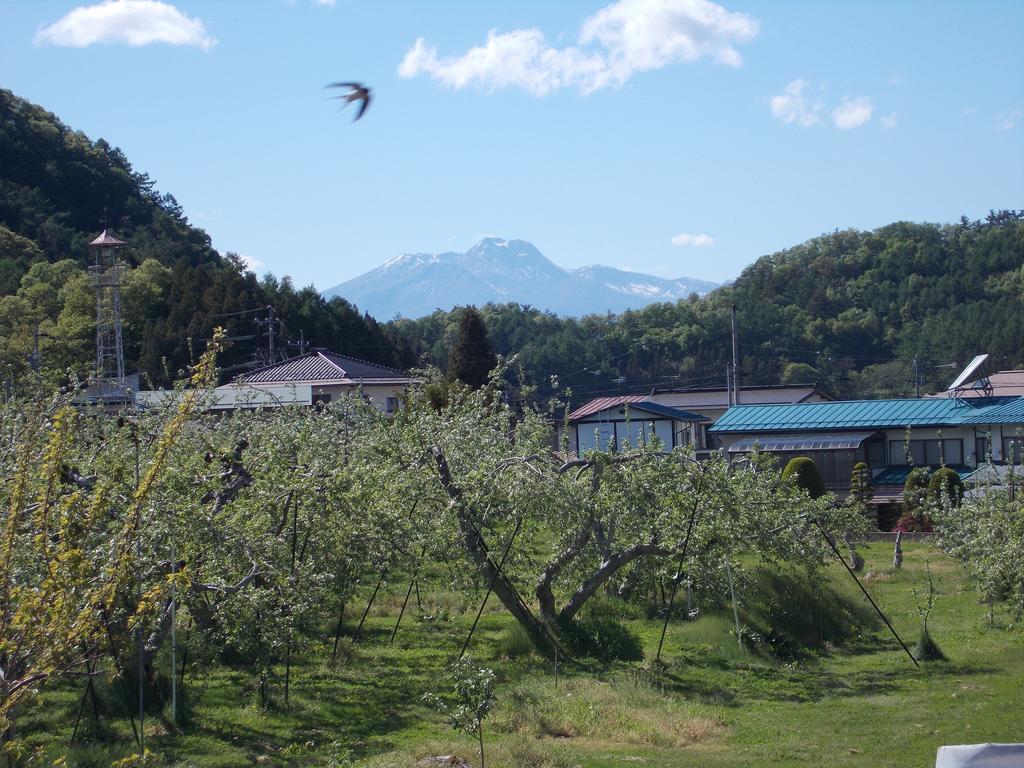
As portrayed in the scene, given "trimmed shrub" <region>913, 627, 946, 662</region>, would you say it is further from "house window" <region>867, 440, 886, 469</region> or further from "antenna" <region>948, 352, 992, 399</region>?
"antenna" <region>948, 352, 992, 399</region>

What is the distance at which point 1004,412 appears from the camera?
3866 centimetres

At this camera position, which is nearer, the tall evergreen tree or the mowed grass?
the mowed grass

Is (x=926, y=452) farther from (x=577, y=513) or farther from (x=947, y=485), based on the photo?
(x=577, y=513)

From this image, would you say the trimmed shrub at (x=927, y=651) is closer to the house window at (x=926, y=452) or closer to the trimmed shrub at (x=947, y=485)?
the trimmed shrub at (x=947, y=485)

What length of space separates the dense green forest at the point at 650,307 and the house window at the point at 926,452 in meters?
25.8

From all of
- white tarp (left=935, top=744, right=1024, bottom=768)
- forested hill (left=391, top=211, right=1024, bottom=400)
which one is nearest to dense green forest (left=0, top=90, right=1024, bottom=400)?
forested hill (left=391, top=211, right=1024, bottom=400)

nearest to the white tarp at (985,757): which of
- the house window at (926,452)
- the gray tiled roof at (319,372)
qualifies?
the gray tiled roof at (319,372)

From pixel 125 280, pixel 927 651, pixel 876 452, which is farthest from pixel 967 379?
pixel 125 280

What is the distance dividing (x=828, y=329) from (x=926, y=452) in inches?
1329

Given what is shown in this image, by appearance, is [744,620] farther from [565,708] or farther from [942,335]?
[942,335]

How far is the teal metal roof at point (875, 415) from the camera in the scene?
3900cm

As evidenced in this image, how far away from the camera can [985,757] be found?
20.4ft

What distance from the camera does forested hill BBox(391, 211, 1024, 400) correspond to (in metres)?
67.9

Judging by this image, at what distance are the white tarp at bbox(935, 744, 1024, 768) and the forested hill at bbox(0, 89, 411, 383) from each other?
3060 cm
